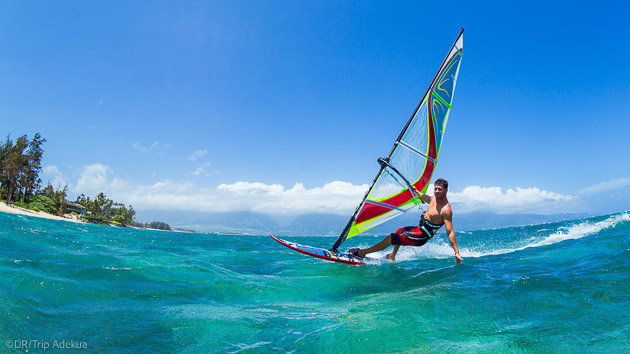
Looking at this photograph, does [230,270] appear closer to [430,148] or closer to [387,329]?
[387,329]

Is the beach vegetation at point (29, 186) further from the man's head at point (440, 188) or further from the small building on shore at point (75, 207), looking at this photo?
the man's head at point (440, 188)

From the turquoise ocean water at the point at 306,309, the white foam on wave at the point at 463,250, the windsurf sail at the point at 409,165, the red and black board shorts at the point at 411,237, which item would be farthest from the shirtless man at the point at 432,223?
the white foam on wave at the point at 463,250

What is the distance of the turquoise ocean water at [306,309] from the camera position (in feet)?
10.8

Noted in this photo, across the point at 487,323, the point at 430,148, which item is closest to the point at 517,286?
the point at 487,323

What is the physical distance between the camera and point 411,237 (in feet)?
27.2

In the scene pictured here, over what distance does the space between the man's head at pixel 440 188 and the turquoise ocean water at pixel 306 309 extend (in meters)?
1.85

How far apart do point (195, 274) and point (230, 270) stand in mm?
1342

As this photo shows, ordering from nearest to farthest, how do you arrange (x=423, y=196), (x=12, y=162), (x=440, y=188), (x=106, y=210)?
1. (x=440, y=188)
2. (x=423, y=196)
3. (x=12, y=162)
4. (x=106, y=210)

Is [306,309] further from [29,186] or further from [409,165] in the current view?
[29,186]

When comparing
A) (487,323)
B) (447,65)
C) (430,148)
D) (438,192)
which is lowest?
(487,323)

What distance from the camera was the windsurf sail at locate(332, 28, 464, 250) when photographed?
29.1ft

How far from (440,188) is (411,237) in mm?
1582

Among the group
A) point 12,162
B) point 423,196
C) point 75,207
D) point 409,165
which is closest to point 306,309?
point 423,196

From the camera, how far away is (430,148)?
936cm
